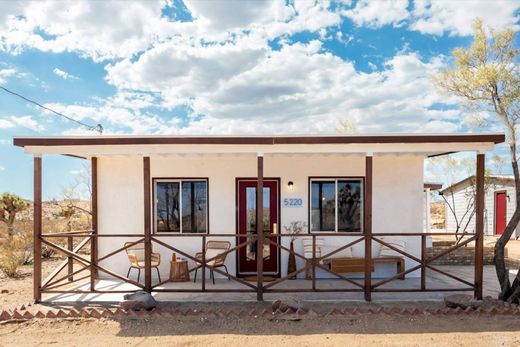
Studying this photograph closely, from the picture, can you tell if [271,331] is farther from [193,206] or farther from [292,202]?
[193,206]

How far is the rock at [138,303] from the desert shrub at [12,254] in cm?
433

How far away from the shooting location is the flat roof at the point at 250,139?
5910 millimetres

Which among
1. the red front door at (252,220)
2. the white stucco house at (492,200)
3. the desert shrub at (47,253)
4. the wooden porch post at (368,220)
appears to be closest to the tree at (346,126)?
the white stucco house at (492,200)

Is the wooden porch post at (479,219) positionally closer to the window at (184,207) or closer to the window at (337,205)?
the window at (337,205)

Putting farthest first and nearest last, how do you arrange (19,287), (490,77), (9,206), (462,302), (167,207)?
(9,206), (167,207), (19,287), (490,77), (462,302)

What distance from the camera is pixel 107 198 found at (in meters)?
8.02

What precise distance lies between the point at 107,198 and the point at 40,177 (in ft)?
6.54

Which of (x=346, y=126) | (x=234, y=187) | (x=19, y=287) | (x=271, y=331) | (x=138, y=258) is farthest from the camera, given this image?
(x=346, y=126)

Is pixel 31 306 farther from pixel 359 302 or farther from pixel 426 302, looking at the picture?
pixel 426 302

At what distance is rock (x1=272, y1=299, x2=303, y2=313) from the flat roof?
238 centimetres

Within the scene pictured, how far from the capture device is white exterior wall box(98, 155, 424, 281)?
26.1ft

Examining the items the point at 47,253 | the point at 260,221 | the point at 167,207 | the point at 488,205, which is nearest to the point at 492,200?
the point at 488,205

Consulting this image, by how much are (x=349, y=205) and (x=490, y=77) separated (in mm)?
3511

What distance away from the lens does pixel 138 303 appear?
559cm
